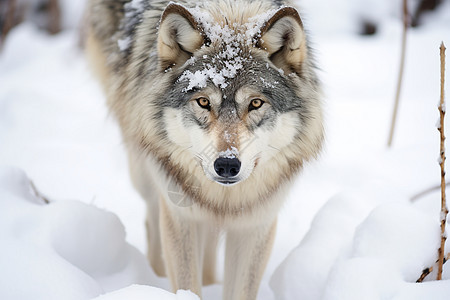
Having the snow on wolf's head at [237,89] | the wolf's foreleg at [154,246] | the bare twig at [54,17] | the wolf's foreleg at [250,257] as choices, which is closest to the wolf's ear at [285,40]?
the snow on wolf's head at [237,89]

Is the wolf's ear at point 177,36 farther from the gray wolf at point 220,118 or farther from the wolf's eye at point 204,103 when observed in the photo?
the wolf's eye at point 204,103

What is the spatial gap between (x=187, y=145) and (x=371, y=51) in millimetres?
5778

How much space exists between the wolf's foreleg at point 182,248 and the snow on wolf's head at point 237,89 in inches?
18.2

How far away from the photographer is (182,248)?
2.62 meters

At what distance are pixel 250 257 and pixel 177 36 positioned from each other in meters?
1.35

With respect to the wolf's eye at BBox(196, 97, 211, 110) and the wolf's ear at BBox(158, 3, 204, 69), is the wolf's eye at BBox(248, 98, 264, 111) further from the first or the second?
the wolf's ear at BBox(158, 3, 204, 69)

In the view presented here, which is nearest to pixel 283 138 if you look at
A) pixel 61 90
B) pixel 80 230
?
pixel 80 230

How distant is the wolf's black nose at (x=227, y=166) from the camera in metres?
1.95

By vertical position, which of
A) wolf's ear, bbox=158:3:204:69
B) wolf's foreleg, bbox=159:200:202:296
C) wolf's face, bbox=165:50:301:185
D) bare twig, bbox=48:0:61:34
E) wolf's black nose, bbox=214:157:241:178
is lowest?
bare twig, bbox=48:0:61:34

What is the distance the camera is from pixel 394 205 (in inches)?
93.4

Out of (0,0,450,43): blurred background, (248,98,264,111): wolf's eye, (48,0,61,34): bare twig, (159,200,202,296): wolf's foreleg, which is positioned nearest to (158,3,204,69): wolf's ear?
(248,98,264,111): wolf's eye

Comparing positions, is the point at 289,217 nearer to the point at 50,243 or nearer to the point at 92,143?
the point at 50,243

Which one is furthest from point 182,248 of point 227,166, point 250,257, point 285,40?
point 285,40

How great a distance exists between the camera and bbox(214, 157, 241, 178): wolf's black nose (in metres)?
1.95
